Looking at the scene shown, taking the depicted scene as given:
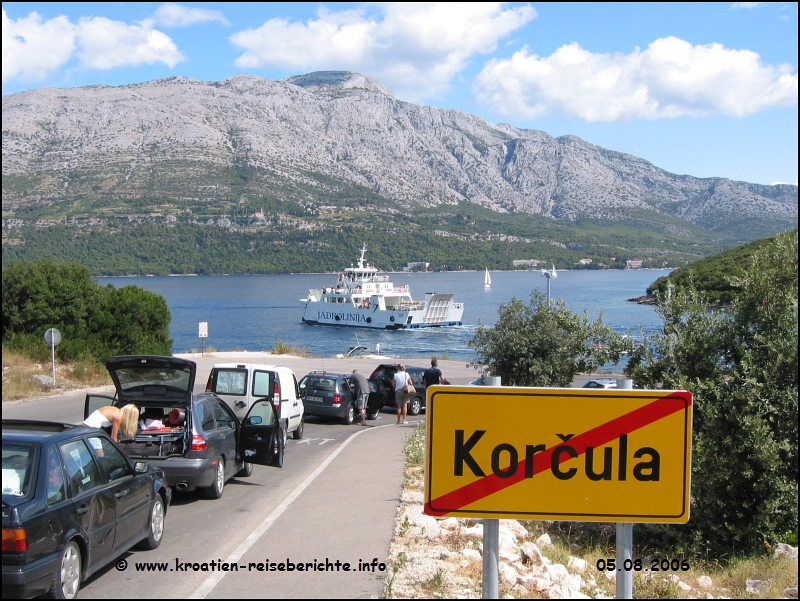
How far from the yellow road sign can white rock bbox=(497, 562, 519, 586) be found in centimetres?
292

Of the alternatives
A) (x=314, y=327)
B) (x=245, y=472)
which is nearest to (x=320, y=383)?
(x=245, y=472)

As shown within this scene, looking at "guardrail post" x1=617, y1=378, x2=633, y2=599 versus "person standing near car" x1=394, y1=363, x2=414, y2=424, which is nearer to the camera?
"guardrail post" x1=617, y1=378, x2=633, y2=599

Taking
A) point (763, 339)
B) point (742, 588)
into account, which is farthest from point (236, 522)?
point (763, 339)

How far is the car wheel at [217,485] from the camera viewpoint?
908 cm

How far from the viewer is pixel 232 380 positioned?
14172 millimetres

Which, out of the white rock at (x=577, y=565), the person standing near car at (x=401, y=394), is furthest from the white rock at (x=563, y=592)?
the person standing near car at (x=401, y=394)

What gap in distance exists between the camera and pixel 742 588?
7.15 metres

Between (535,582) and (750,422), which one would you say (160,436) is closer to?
(535,582)

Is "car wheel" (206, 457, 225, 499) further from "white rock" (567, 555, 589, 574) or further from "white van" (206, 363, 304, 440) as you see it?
"white van" (206, 363, 304, 440)

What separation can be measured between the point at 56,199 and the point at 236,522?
205 m

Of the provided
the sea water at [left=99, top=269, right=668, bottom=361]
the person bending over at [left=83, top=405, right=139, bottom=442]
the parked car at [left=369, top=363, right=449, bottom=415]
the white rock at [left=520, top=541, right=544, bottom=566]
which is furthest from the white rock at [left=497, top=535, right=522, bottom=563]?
the sea water at [left=99, top=269, right=668, bottom=361]

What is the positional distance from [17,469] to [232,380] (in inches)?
358

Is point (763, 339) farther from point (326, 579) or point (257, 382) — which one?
point (257, 382)

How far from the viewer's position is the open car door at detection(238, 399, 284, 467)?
32.8 ft
